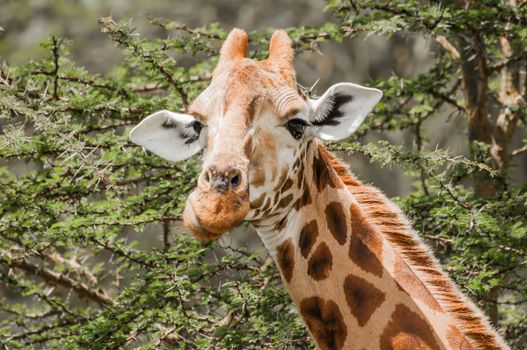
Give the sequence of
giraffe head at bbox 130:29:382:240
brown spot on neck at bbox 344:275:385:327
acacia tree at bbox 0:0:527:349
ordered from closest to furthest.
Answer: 1. giraffe head at bbox 130:29:382:240
2. brown spot on neck at bbox 344:275:385:327
3. acacia tree at bbox 0:0:527:349

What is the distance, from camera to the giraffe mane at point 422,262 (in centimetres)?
521

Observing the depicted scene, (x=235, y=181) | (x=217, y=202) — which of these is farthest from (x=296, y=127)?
(x=217, y=202)

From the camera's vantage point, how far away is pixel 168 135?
5.70m

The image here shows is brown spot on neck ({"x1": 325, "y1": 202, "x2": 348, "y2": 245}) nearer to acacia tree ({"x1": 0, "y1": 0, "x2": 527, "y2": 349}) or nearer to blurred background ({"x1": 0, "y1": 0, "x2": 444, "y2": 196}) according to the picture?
acacia tree ({"x1": 0, "y1": 0, "x2": 527, "y2": 349})

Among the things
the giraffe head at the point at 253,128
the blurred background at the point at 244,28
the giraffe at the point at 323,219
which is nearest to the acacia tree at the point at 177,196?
the giraffe head at the point at 253,128

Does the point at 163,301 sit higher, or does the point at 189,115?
the point at 189,115

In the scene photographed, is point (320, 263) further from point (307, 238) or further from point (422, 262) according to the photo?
point (422, 262)

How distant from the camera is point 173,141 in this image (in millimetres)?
5680

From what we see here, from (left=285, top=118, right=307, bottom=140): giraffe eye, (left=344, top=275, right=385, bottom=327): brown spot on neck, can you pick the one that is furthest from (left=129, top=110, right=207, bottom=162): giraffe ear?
(left=344, top=275, right=385, bottom=327): brown spot on neck

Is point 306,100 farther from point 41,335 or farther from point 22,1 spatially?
point 22,1

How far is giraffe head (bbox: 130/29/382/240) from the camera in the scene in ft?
15.6

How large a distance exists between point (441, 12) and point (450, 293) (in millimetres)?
3001

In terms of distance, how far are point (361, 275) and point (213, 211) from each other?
44.3 inches

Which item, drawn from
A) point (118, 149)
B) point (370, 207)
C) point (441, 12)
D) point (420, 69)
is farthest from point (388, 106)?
point (420, 69)
